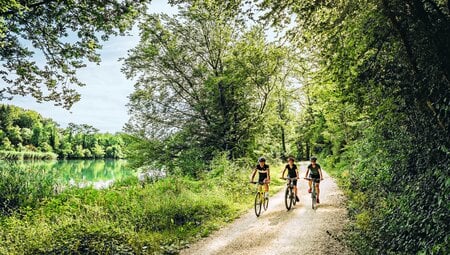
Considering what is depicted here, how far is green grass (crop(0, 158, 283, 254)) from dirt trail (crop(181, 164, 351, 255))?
0.64 meters

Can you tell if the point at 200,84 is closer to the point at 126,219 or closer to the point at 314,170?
the point at 314,170

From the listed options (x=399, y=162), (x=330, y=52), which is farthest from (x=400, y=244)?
(x=330, y=52)

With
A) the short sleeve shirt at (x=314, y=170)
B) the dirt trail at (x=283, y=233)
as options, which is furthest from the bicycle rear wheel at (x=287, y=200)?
the short sleeve shirt at (x=314, y=170)

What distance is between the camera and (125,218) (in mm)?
9406

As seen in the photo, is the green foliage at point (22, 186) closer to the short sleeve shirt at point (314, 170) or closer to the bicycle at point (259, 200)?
the bicycle at point (259, 200)

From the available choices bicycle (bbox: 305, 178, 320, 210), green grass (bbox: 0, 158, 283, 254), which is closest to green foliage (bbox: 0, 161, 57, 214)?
green grass (bbox: 0, 158, 283, 254)

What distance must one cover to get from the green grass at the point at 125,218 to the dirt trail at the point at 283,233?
64cm

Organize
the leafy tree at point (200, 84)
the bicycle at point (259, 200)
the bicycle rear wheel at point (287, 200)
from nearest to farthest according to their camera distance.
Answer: the bicycle at point (259, 200), the bicycle rear wheel at point (287, 200), the leafy tree at point (200, 84)

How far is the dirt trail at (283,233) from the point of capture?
24.5 ft

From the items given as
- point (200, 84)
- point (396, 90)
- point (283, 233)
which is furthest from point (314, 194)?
point (200, 84)

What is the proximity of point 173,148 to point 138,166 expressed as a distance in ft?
10.3

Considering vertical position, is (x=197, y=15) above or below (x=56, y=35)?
above

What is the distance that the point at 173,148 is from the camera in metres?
23.3

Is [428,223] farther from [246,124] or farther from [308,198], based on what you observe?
[246,124]
